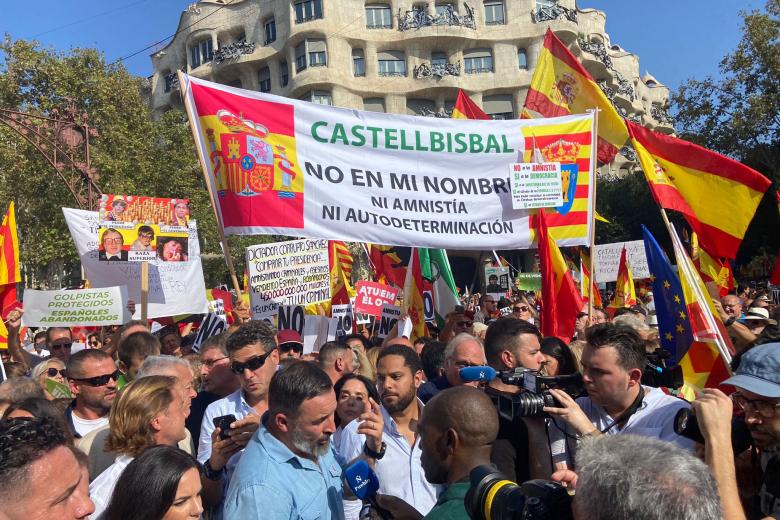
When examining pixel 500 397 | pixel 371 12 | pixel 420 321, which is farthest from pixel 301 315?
pixel 371 12

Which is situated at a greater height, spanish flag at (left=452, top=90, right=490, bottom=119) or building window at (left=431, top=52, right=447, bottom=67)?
building window at (left=431, top=52, right=447, bottom=67)

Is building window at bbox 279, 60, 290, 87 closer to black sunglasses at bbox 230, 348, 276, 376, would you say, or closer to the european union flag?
the european union flag

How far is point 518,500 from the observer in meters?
1.76

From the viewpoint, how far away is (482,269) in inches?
1775

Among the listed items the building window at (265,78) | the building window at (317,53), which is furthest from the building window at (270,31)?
the building window at (317,53)

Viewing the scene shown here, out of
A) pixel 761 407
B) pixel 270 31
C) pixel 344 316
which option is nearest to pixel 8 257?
pixel 344 316

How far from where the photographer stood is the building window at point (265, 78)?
4853 centimetres

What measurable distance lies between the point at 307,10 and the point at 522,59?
14.4 meters

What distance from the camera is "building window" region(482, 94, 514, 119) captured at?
154ft

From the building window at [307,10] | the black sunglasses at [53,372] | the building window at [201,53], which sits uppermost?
the building window at [307,10]

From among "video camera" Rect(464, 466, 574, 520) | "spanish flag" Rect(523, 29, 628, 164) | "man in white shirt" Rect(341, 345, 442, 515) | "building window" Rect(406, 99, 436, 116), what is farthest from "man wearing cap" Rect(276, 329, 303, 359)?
"building window" Rect(406, 99, 436, 116)

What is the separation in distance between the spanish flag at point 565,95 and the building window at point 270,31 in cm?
4229

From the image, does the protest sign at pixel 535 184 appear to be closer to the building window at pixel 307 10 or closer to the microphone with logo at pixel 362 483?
the microphone with logo at pixel 362 483

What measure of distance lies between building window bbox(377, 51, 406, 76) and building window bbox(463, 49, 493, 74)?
4.14 m
